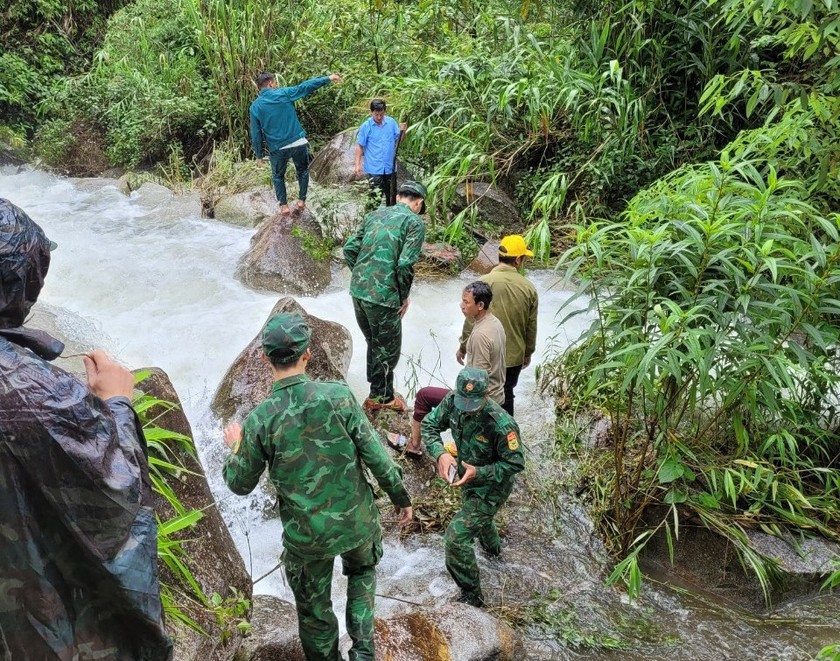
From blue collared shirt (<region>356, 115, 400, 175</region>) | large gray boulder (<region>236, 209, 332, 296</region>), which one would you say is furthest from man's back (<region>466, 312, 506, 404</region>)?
blue collared shirt (<region>356, 115, 400, 175</region>)

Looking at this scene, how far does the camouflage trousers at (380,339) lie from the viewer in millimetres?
4902

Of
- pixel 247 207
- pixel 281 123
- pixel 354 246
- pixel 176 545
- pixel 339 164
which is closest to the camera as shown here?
pixel 176 545

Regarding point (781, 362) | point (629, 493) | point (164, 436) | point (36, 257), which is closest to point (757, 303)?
point (781, 362)

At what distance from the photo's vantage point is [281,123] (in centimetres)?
762

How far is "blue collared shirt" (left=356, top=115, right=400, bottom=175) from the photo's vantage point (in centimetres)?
793

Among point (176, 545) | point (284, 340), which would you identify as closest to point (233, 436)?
point (284, 340)

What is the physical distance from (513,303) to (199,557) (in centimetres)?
251

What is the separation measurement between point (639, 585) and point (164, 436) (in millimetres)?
2587

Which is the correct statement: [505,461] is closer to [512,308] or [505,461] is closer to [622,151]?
[512,308]

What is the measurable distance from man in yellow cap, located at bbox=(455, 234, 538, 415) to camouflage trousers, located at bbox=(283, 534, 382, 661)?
80.2 inches

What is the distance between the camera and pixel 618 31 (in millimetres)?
8258

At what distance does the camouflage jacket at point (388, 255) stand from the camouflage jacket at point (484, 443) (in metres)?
1.27

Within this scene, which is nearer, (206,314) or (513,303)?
(513,303)

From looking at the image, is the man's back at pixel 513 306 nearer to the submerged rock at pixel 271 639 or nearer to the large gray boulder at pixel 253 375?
the large gray boulder at pixel 253 375
